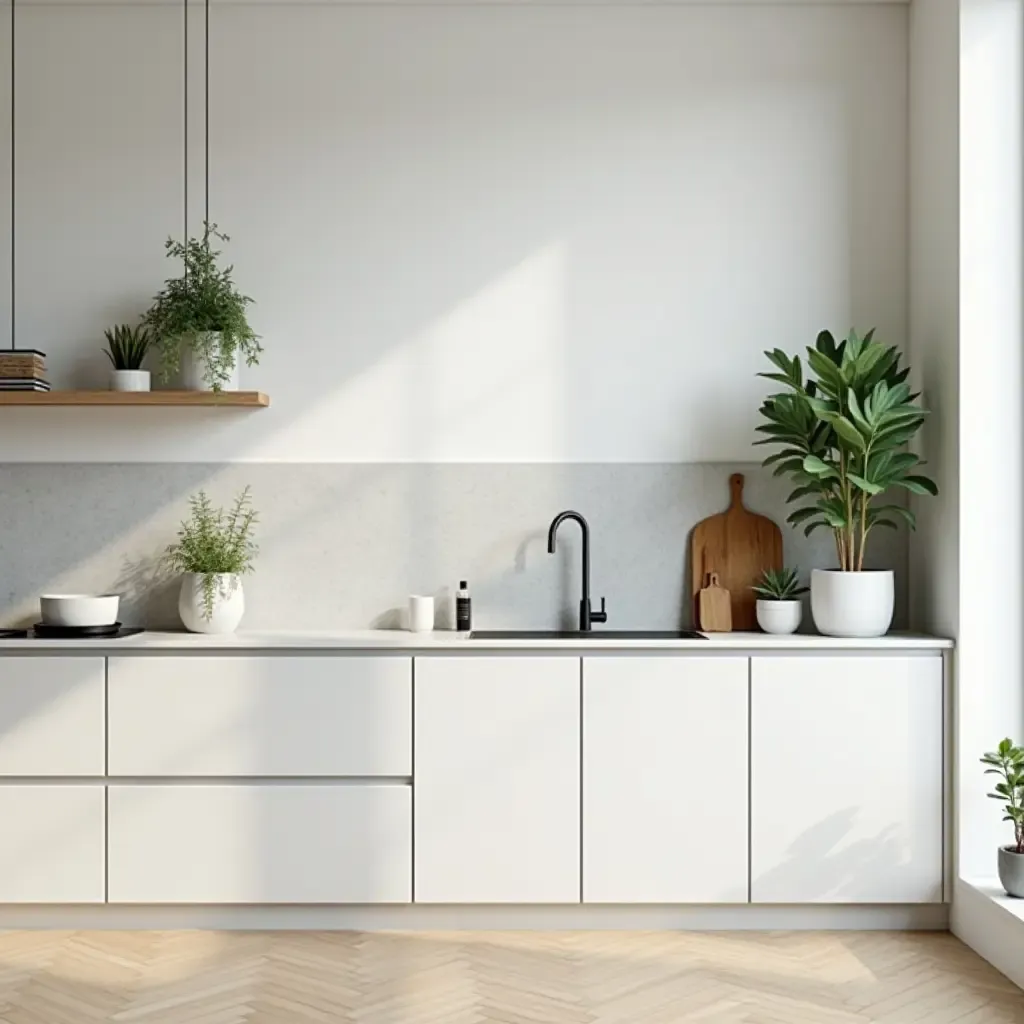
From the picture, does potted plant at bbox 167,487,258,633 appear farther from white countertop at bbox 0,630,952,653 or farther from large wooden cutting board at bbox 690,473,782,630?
large wooden cutting board at bbox 690,473,782,630

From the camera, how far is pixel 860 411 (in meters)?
3.41

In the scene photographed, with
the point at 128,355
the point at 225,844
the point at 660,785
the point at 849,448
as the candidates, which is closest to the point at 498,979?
the point at 660,785

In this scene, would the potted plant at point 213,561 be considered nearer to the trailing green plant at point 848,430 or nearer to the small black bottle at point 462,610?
the small black bottle at point 462,610

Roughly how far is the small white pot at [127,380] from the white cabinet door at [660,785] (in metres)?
1.60

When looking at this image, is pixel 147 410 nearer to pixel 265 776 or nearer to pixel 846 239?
pixel 265 776

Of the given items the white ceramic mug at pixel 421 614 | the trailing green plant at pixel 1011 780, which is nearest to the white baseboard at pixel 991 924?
the trailing green plant at pixel 1011 780

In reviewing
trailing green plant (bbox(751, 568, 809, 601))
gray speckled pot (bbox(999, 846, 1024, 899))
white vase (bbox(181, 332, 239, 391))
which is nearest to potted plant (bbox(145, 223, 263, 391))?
white vase (bbox(181, 332, 239, 391))

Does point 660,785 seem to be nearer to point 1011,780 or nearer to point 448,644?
point 448,644

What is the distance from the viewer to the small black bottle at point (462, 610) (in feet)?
12.2

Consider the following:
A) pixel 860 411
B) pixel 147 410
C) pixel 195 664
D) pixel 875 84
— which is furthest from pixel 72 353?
pixel 875 84

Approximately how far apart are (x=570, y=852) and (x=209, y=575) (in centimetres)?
133

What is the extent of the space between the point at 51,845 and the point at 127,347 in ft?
4.90

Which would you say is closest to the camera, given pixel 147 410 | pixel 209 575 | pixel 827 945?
pixel 827 945

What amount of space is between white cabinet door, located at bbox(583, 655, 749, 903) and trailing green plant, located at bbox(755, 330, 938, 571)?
2.23 feet
